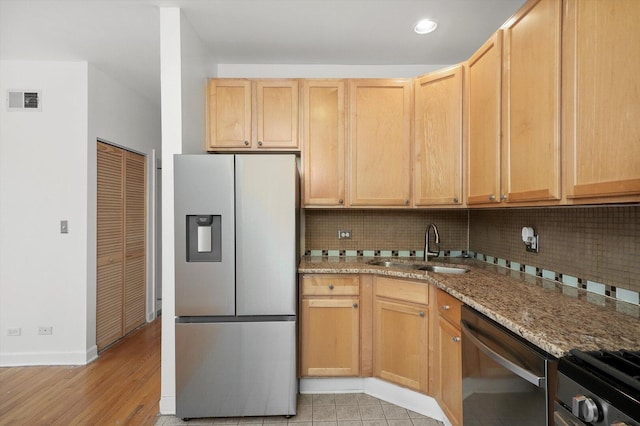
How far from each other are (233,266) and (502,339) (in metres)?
1.47

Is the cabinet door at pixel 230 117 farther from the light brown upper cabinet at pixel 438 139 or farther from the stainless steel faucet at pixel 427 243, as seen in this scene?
the stainless steel faucet at pixel 427 243

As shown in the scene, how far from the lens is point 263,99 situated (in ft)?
8.52

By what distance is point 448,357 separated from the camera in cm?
183

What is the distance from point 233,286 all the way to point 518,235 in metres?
1.94

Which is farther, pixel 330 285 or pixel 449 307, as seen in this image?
pixel 330 285

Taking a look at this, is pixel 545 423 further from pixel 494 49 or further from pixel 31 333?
pixel 31 333

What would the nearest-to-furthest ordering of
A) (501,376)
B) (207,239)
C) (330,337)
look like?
(501,376) < (207,239) < (330,337)

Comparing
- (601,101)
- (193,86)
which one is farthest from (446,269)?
(193,86)

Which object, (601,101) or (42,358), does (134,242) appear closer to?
(42,358)

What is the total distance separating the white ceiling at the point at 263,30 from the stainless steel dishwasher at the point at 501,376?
197cm

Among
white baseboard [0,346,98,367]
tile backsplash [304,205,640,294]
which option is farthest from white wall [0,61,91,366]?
tile backsplash [304,205,640,294]

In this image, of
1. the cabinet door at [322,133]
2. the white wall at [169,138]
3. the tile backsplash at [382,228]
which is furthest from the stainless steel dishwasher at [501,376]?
the white wall at [169,138]

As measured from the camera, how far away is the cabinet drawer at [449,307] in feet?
5.59

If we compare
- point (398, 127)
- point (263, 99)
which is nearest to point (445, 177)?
point (398, 127)
